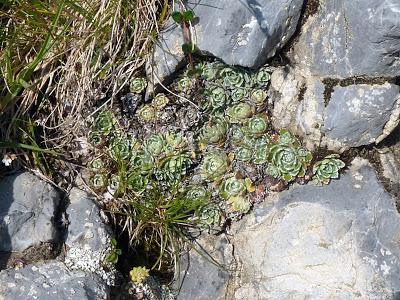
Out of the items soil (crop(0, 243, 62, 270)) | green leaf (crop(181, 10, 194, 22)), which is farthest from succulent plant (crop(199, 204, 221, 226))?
green leaf (crop(181, 10, 194, 22))

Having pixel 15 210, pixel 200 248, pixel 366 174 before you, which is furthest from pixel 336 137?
pixel 15 210

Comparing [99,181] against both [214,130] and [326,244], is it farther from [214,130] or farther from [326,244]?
[326,244]

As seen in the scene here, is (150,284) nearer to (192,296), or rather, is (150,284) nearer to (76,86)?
(192,296)

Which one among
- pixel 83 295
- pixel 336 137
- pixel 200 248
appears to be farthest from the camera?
pixel 200 248

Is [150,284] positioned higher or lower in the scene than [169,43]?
lower

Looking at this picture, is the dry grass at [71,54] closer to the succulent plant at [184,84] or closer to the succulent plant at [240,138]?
the succulent plant at [184,84]

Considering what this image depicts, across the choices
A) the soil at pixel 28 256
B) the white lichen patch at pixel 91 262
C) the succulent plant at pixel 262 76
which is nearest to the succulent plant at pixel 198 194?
the white lichen patch at pixel 91 262
